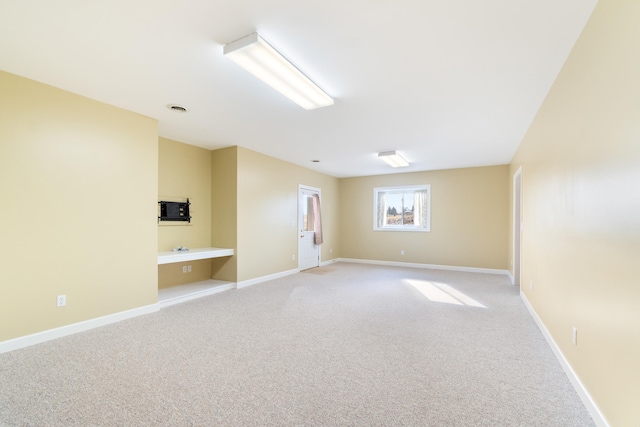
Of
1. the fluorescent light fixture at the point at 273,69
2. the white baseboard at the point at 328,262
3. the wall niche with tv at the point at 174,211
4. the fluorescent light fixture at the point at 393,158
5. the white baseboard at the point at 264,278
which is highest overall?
the fluorescent light fixture at the point at 273,69

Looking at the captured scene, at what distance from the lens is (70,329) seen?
296cm

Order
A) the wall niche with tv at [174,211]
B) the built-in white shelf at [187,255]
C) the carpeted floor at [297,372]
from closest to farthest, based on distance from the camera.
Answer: the carpeted floor at [297,372]
the built-in white shelf at [187,255]
the wall niche with tv at [174,211]

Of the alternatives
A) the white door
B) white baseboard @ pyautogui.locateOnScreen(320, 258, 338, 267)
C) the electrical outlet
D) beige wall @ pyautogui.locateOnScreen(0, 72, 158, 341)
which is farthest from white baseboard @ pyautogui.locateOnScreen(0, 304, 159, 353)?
white baseboard @ pyautogui.locateOnScreen(320, 258, 338, 267)

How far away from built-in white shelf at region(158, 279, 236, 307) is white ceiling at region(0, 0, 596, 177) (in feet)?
8.23

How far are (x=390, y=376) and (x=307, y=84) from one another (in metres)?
2.58

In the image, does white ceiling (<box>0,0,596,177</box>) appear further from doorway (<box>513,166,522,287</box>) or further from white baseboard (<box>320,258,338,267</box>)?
white baseboard (<box>320,258,338,267</box>)

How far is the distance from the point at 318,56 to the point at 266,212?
380 cm

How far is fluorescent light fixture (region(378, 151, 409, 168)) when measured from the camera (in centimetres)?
537

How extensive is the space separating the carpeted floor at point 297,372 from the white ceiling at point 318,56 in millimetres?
2531

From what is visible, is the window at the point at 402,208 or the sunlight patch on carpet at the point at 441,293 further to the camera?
the window at the point at 402,208

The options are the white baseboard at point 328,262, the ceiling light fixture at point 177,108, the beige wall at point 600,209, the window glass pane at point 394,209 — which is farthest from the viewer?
the window glass pane at point 394,209

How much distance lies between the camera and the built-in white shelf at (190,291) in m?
4.12

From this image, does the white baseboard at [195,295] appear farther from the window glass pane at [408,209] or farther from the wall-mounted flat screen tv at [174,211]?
the window glass pane at [408,209]

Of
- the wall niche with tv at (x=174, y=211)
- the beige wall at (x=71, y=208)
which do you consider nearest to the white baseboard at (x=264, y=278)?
the wall niche with tv at (x=174, y=211)
